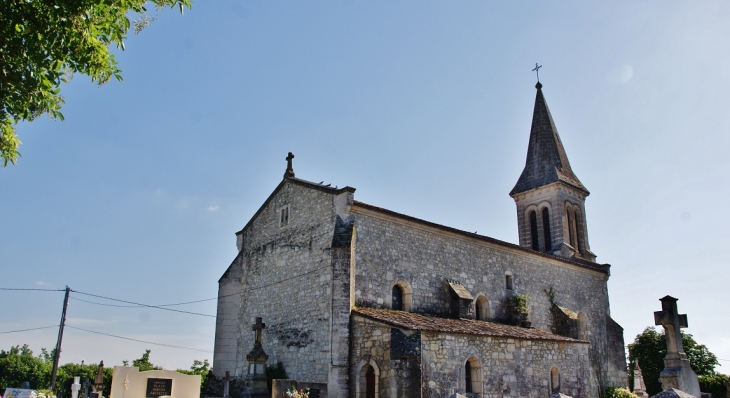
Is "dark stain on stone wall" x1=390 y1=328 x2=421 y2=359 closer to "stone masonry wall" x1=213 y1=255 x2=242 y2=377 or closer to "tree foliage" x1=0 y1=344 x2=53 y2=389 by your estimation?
"stone masonry wall" x1=213 y1=255 x2=242 y2=377

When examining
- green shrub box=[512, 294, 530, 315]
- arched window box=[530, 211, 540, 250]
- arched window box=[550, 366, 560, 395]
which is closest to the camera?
arched window box=[550, 366, 560, 395]

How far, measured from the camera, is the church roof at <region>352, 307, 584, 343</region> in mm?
17453

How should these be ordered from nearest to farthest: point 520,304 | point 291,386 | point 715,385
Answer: point 291,386 → point 520,304 → point 715,385

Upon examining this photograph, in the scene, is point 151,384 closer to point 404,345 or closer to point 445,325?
point 404,345

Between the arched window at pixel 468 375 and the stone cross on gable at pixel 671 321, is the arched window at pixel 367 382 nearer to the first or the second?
the arched window at pixel 468 375

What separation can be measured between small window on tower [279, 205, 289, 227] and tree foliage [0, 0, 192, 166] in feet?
46.3

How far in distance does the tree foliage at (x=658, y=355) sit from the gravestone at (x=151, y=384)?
2978cm

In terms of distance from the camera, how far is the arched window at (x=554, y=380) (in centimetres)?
2075

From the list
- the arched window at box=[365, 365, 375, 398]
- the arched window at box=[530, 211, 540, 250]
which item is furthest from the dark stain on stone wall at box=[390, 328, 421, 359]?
the arched window at box=[530, 211, 540, 250]

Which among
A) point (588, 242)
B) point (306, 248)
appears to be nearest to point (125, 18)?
point (306, 248)

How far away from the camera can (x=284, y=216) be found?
22391mm

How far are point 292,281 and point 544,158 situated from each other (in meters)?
21.2

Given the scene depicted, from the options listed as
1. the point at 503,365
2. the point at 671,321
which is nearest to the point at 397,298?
the point at 503,365

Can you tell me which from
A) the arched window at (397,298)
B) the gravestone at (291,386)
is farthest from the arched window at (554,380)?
the gravestone at (291,386)
